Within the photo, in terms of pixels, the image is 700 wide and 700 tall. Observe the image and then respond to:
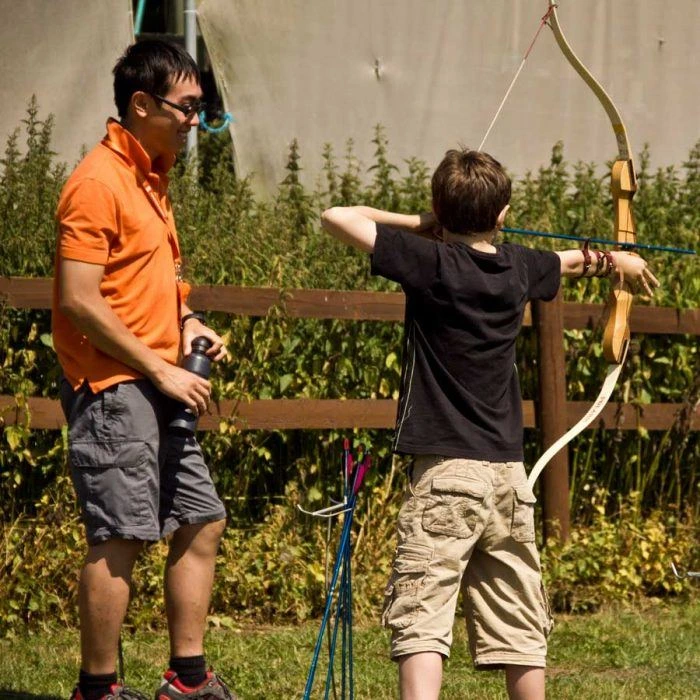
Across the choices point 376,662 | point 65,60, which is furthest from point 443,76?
point 376,662

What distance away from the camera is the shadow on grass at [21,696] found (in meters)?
4.34

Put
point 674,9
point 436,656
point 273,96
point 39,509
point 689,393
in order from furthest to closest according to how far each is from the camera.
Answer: point 674,9
point 273,96
point 689,393
point 39,509
point 436,656

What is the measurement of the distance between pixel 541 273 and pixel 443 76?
482 centimetres

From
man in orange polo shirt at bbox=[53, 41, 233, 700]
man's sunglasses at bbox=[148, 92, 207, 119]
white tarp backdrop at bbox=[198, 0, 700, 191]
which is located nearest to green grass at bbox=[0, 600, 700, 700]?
man in orange polo shirt at bbox=[53, 41, 233, 700]

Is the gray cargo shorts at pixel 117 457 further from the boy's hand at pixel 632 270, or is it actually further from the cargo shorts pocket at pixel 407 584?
the boy's hand at pixel 632 270

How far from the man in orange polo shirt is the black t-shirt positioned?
65cm

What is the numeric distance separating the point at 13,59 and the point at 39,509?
9.92 feet

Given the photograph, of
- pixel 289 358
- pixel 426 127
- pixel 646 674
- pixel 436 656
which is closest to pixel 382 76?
pixel 426 127

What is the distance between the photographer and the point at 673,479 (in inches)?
260

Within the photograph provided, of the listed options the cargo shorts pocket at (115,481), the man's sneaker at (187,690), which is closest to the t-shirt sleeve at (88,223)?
the cargo shorts pocket at (115,481)

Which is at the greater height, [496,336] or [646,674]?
[496,336]

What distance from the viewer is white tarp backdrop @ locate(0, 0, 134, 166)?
7379 mm

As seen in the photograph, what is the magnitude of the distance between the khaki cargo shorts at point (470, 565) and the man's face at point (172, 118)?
1.18 metres

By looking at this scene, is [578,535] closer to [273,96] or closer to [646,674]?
[646,674]
